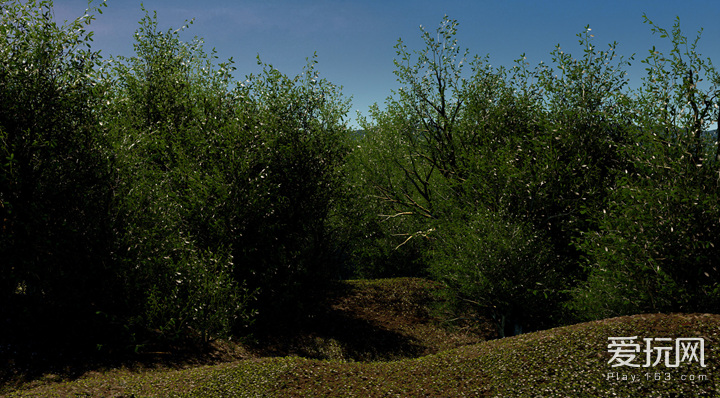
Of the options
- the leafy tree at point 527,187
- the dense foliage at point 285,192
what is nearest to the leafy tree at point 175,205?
the dense foliage at point 285,192

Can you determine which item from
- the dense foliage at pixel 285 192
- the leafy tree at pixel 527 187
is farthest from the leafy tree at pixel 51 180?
the leafy tree at pixel 527 187

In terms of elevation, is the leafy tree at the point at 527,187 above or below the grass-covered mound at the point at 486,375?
above

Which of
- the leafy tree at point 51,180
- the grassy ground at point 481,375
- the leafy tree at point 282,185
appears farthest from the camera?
the leafy tree at point 282,185

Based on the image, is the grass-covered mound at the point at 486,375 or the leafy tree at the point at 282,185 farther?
the leafy tree at the point at 282,185

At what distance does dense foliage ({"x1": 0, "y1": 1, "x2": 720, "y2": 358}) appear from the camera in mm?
15672

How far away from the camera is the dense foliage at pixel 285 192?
51.4 ft

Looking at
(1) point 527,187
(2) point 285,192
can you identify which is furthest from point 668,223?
(2) point 285,192

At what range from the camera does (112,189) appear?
55.7ft

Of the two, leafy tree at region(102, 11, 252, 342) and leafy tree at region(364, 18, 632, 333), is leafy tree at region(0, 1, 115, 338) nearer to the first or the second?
leafy tree at region(102, 11, 252, 342)

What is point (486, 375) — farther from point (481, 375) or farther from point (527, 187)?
point (527, 187)

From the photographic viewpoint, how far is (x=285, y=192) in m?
23.8

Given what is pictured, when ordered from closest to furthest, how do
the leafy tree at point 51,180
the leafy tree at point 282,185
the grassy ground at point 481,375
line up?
the grassy ground at point 481,375, the leafy tree at point 51,180, the leafy tree at point 282,185

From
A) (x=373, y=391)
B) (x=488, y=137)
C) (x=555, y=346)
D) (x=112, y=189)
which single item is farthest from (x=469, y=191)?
(x=112, y=189)

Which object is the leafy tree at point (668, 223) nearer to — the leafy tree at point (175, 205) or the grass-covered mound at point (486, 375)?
the grass-covered mound at point (486, 375)
